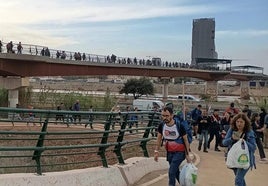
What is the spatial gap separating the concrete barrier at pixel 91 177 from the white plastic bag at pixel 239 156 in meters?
2.18

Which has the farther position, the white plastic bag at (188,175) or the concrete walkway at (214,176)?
the concrete walkway at (214,176)

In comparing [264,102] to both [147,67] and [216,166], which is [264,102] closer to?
[216,166]

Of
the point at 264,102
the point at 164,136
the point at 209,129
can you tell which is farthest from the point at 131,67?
the point at 164,136

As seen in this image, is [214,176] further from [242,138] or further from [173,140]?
[173,140]

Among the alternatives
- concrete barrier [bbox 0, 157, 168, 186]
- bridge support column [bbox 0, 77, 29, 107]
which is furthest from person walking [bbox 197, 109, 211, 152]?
bridge support column [bbox 0, 77, 29, 107]

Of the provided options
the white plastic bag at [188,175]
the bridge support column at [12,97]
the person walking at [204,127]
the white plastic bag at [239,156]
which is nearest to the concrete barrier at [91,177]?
the white plastic bag at [188,175]

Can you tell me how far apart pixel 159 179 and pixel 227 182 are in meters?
1.55

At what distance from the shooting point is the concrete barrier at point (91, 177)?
23.4 ft

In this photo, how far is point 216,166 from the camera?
12.9m

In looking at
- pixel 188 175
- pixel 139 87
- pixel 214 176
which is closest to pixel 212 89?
pixel 139 87

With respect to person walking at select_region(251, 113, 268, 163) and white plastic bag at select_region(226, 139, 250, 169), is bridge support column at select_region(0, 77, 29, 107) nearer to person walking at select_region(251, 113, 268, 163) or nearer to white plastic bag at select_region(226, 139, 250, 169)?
person walking at select_region(251, 113, 268, 163)

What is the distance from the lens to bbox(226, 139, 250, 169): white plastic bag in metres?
7.58

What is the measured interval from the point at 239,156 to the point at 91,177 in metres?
2.48

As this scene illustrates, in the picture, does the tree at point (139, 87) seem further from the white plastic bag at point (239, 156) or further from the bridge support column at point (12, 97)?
the white plastic bag at point (239, 156)
